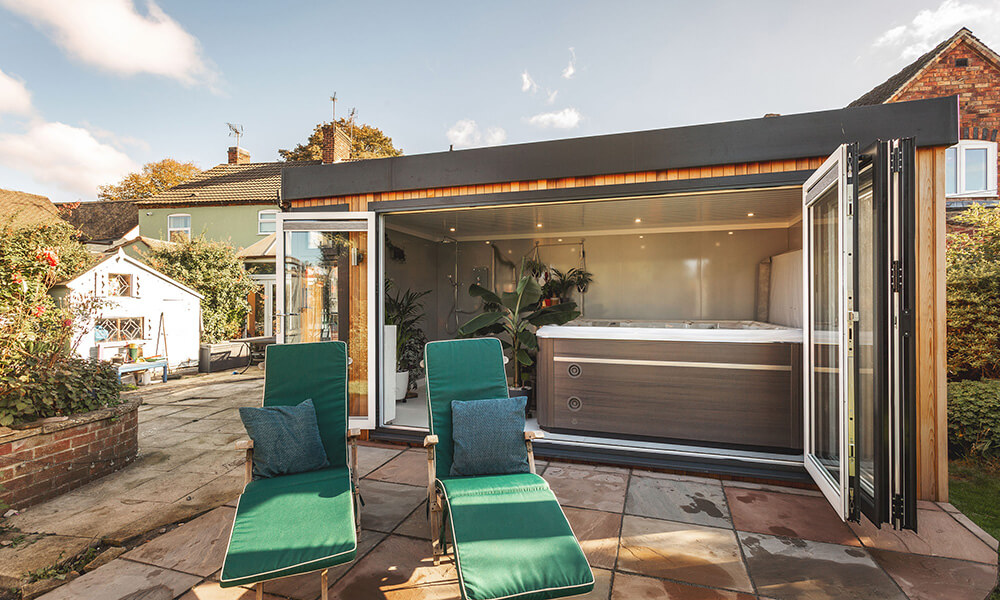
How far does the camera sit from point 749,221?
6086mm

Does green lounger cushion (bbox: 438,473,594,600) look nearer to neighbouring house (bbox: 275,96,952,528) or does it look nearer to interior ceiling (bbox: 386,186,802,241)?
neighbouring house (bbox: 275,96,952,528)

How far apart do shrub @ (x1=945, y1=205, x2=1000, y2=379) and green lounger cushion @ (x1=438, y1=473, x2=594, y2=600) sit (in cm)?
492

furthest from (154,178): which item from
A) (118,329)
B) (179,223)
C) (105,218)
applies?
(118,329)

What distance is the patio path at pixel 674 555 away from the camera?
201 cm

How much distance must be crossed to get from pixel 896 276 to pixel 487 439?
230 cm

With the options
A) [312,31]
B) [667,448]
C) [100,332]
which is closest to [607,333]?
[667,448]

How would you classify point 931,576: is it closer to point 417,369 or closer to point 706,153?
point 706,153

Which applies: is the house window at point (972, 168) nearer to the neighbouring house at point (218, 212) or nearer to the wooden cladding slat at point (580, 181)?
the wooden cladding slat at point (580, 181)

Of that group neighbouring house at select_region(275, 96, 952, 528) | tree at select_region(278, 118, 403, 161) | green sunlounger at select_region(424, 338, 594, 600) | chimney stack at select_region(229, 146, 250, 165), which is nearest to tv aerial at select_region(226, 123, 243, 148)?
chimney stack at select_region(229, 146, 250, 165)

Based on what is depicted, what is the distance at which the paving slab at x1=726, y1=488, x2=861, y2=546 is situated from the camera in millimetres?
2517

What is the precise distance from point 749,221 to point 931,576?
485 cm

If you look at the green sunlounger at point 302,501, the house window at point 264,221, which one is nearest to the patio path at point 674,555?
the green sunlounger at point 302,501

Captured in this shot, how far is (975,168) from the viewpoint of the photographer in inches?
294

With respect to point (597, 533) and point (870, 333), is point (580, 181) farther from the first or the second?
point (597, 533)
